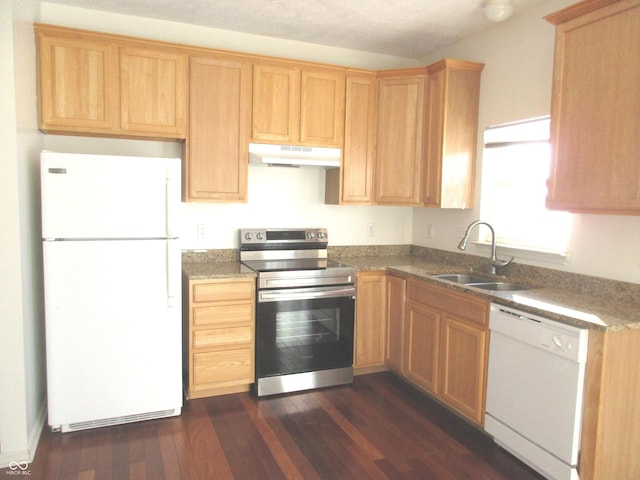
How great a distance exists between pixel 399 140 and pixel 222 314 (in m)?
1.91

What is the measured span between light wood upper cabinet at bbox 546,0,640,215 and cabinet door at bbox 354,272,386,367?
1.46 metres

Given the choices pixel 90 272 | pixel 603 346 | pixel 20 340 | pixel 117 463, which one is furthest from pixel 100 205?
pixel 603 346

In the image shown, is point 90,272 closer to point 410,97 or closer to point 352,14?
point 352,14

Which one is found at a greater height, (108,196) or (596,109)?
(596,109)

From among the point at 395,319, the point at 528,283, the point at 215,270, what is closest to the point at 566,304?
the point at 528,283

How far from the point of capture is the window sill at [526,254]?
274 centimetres

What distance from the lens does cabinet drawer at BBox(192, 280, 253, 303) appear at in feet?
9.79

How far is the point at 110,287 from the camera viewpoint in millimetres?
2643

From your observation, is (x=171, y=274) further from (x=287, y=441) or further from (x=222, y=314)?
(x=287, y=441)

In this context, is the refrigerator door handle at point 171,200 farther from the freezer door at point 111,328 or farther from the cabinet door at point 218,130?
the cabinet door at point 218,130

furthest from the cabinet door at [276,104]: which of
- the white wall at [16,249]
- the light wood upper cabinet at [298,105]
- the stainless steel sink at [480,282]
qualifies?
the stainless steel sink at [480,282]

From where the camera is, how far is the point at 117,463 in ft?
7.70

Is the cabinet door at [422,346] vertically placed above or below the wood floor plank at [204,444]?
above

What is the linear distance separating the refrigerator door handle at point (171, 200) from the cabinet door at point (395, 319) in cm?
166
